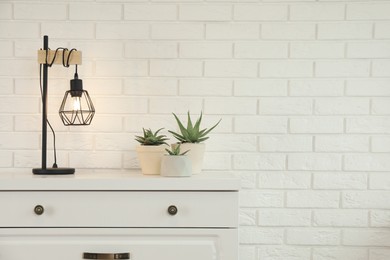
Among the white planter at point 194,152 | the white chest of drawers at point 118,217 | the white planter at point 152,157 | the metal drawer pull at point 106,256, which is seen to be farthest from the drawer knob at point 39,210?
the white planter at point 194,152

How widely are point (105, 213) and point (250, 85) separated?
2.70 ft

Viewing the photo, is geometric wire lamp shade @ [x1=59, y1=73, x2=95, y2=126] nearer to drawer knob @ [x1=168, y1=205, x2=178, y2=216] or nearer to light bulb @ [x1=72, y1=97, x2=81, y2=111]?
light bulb @ [x1=72, y1=97, x2=81, y2=111]

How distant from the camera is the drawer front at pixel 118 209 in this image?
1.52 metres

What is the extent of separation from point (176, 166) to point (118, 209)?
25cm

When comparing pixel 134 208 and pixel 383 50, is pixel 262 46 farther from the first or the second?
pixel 134 208

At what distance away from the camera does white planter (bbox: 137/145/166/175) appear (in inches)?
65.6

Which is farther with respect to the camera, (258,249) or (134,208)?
(258,249)

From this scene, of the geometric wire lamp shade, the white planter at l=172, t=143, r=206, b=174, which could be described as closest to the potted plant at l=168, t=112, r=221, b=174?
the white planter at l=172, t=143, r=206, b=174

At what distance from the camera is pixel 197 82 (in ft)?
6.31

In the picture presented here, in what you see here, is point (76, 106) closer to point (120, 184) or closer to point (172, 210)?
point (120, 184)

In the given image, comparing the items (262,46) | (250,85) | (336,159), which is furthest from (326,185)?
(262,46)

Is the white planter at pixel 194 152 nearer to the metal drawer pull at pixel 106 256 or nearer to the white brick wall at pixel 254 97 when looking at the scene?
the white brick wall at pixel 254 97

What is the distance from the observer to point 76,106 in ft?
5.83

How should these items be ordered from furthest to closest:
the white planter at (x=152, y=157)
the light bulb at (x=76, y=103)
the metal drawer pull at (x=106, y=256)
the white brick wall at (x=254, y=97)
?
1. the white brick wall at (x=254, y=97)
2. the light bulb at (x=76, y=103)
3. the white planter at (x=152, y=157)
4. the metal drawer pull at (x=106, y=256)
